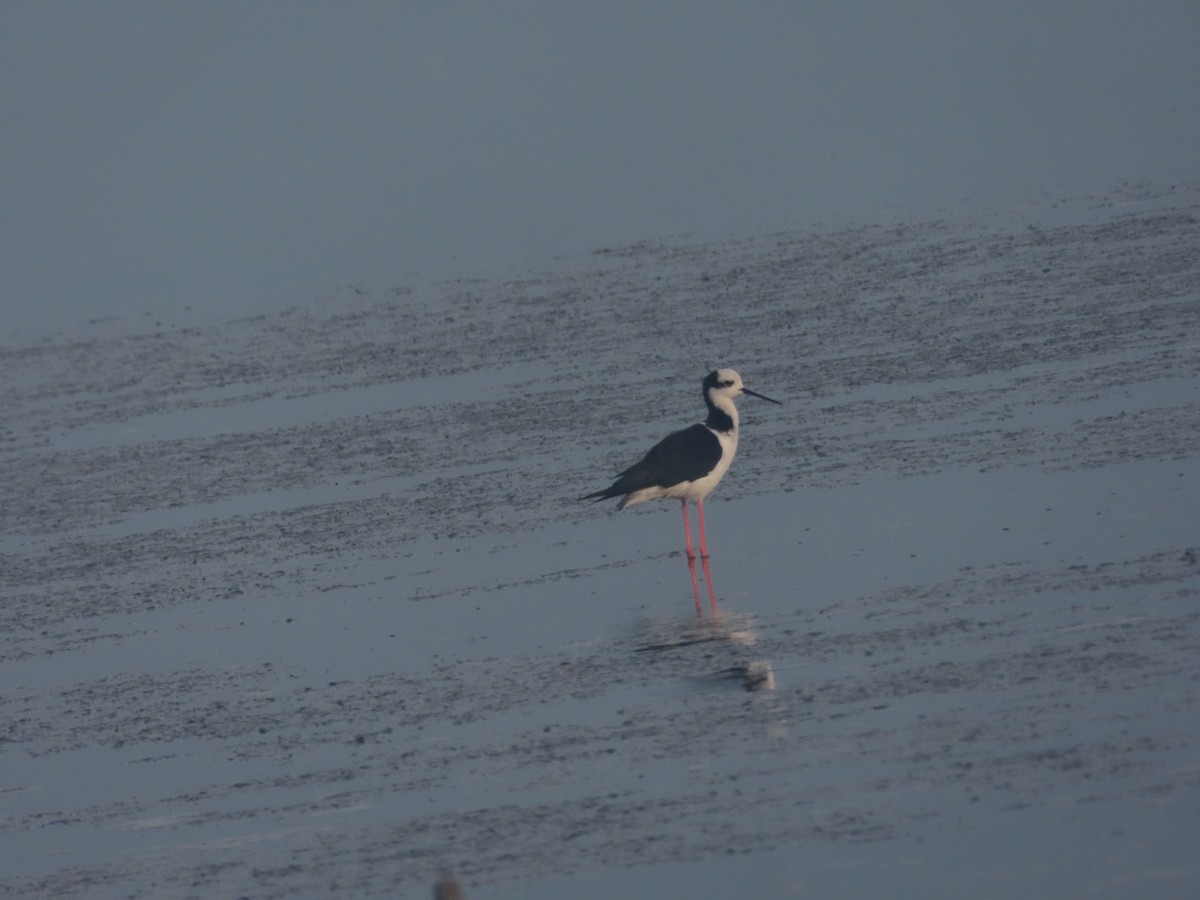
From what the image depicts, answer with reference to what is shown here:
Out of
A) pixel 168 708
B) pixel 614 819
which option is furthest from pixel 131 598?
pixel 614 819

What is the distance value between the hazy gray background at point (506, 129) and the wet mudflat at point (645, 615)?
398 inches

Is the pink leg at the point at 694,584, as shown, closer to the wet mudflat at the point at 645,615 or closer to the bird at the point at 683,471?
the wet mudflat at the point at 645,615

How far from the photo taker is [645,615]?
1220cm

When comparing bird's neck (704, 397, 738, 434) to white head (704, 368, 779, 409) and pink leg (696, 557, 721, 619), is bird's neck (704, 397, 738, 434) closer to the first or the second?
white head (704, 368, 779, 409)

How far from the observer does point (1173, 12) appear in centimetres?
4625

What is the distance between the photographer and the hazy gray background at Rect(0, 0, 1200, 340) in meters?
33.5

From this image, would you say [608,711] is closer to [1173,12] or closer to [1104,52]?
[1104,52]

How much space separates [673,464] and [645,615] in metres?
1.98

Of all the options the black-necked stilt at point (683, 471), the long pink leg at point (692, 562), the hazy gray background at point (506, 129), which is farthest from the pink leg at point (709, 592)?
the hazy gray background at point (506, 129)

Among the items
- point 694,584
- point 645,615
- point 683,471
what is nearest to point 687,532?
point 683,471

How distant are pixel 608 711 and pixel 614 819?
1524 millimetres

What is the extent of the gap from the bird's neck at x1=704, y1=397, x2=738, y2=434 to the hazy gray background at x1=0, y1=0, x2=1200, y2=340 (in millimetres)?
14746

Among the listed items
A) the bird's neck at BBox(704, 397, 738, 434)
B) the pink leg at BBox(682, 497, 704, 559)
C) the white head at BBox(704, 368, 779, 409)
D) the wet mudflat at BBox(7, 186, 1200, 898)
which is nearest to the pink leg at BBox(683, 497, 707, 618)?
the pink leg at BBox(682, 497, 704, 559)

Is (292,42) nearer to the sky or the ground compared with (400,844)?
nearer to the sky
